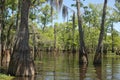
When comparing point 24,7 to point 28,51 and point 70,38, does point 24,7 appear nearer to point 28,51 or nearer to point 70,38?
point 28,51

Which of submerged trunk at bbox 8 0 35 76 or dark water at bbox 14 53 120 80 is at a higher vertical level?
submerged trunk at bbox 8 0 35 76

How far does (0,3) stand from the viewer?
2598 cm

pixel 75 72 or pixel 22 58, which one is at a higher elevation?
pixel 22 58

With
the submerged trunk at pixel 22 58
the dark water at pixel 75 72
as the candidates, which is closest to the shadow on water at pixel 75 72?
the dark water at pixel 75 72

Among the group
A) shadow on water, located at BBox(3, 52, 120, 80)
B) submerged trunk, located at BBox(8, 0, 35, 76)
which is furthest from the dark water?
submerged trunk, located at BBox(8, 0, 35, 76)

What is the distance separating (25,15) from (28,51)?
2.33 m

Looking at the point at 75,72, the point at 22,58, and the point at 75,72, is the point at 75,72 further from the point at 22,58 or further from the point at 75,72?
the point at 22,58

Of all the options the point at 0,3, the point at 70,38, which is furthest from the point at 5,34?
the point at 70,38

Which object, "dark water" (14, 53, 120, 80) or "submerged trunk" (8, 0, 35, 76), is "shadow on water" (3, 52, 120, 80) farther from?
"submerged trunk" (8, 0, 35, 76)

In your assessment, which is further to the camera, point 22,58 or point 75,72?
point 75,72

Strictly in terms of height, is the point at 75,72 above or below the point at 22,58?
below

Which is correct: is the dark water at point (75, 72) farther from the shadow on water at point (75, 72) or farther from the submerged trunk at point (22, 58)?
the submerged trunk at point (22, 58)

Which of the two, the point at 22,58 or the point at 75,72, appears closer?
the point at 22,58

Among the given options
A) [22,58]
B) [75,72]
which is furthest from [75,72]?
[22,58]
